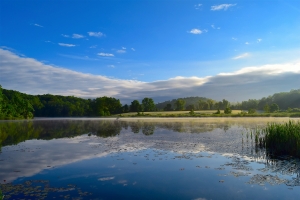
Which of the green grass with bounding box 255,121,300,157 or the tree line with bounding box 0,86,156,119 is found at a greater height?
the tree line with bounding box 0,86,156,119

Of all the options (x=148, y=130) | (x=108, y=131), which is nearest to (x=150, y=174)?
(x=148, y=130)

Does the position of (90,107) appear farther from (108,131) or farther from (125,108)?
(108,131)

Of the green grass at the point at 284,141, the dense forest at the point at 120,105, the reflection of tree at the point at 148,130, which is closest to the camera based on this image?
the green grass at the point at 284,141

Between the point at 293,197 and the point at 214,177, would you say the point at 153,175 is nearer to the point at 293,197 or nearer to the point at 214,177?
the point at 214,177

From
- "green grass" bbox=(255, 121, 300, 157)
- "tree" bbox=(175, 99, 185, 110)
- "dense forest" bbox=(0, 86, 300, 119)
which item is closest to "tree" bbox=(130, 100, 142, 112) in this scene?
"dense forest" bbox=(0, 86, 300, 119)

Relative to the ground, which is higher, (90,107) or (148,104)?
(148,104)

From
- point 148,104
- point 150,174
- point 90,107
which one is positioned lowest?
point 150,174

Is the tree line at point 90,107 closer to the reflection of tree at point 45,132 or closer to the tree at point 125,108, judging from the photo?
the tree at point 125,108

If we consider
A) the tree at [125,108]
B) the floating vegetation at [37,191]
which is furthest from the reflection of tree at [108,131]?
the tree at [125,108]

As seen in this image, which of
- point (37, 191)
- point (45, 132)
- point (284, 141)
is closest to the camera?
point (37, 191)

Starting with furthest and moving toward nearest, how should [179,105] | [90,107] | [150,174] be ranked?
[90,107] < [179,105] < [150,174]

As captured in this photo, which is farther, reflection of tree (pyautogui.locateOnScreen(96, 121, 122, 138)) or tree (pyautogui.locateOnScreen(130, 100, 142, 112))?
tree (pyautogui.locateOnScreen(130, 100, 142, 112))

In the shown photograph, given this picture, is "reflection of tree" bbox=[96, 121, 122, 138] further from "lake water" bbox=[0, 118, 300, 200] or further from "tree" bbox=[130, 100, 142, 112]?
"tree" bbox=[130, 100, 142, 112]

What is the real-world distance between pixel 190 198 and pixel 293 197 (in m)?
3.53
